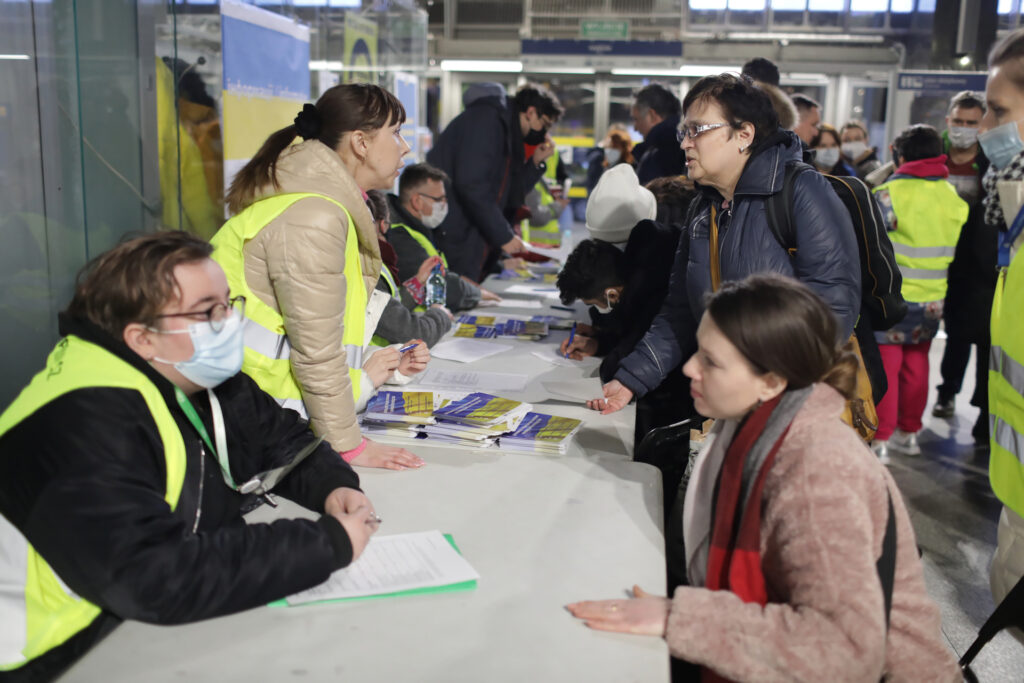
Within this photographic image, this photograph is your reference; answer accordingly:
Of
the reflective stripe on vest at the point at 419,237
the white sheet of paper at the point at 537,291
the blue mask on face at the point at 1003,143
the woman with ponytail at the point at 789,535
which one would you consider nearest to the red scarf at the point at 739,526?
the woman with ponytail at the point at 789,535

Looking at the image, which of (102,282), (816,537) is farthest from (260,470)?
(816,537)

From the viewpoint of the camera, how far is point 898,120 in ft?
29.2

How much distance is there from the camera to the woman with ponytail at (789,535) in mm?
1062

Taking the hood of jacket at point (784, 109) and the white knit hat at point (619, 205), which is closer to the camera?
the hood of jacket at point (784, 109)

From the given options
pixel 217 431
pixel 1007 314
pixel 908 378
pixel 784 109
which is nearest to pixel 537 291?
pixel 784 109

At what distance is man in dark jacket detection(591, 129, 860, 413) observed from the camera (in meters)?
1.96

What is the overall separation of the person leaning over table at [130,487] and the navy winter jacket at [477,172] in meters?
2.75

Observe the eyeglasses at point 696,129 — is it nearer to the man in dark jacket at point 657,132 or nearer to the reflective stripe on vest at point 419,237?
the reflective stripe on vest at point 419,237

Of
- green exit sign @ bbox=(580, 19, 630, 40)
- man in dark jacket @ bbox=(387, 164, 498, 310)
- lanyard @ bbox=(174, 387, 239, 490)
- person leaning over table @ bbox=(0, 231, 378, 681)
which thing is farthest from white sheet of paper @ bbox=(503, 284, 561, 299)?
green exit sign @ bbox=(580, 19, 630, 40)

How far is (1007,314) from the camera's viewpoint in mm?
1655

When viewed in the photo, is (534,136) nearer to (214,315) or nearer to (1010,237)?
(1010,237)

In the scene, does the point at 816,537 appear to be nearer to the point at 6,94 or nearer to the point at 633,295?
the point at 633,295

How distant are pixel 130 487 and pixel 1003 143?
1920mm

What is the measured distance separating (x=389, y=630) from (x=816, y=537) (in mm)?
586
